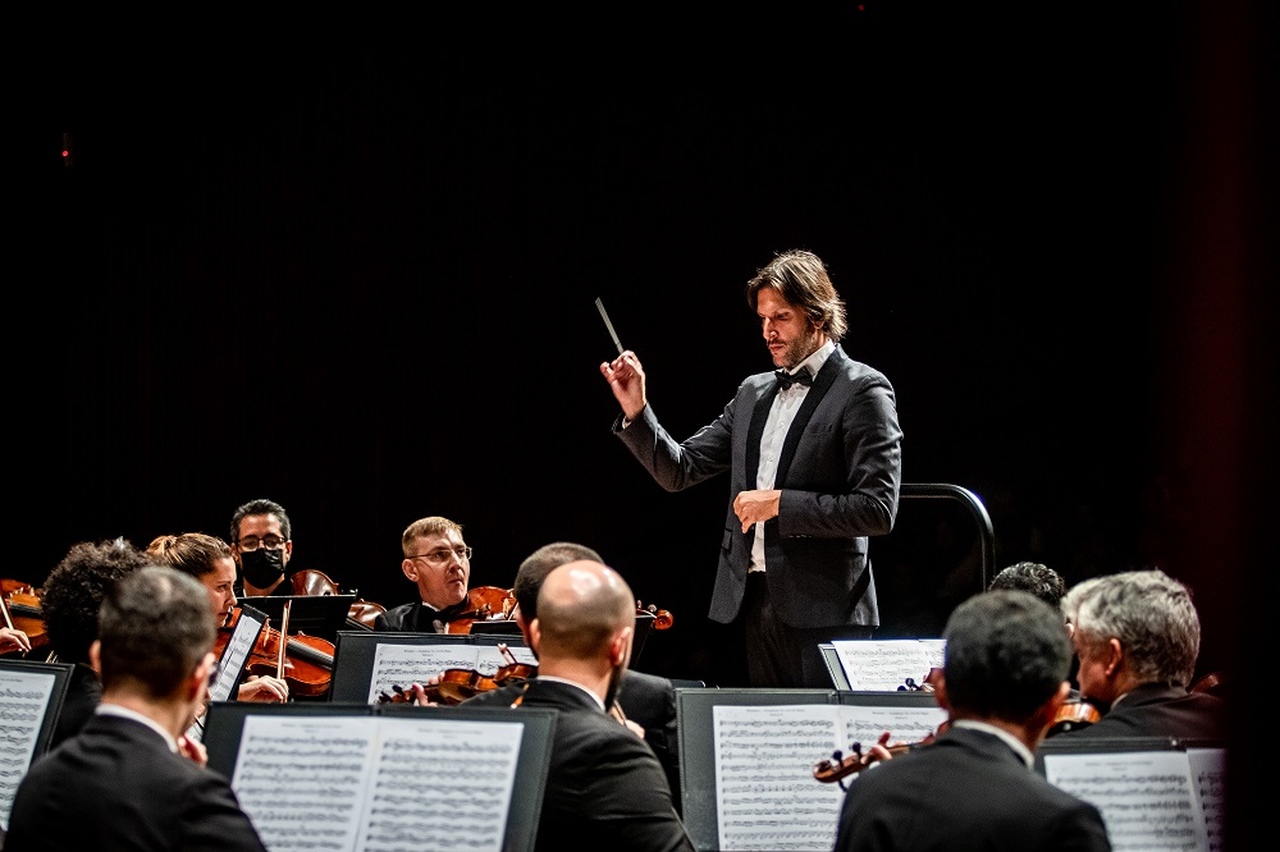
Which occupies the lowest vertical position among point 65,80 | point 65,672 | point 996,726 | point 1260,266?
point 65,672

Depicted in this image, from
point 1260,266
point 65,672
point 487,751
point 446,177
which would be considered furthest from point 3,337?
point 1260,266

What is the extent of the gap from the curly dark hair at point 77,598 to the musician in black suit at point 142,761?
980 millimetres

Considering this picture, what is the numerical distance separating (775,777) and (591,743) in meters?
0.63

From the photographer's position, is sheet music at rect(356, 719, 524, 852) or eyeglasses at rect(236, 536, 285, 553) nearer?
sheet music at rect(356, 719, 524, 852)

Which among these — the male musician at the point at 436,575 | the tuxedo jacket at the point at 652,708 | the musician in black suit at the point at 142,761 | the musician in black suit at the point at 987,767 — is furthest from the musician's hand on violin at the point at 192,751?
the male musician at the point at 436,575

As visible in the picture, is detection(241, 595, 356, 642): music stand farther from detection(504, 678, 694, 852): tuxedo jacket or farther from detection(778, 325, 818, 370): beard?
detection(504, 678, 694, 852): tuxedo jacket

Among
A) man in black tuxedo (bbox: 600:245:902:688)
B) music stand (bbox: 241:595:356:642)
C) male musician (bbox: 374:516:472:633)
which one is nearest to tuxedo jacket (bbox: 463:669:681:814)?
man in black tuxedo (bbox: 600:245:902:688)

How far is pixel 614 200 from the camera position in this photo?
7.14m

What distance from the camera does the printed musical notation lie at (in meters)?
2.32

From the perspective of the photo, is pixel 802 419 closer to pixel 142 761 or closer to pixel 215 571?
pixel 215 571

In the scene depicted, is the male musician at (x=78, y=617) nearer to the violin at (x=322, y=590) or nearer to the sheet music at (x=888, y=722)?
the sheet music at (x=888, y=722)

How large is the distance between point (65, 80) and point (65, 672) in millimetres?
5066

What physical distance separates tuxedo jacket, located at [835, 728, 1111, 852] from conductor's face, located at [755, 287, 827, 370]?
2.10 metres

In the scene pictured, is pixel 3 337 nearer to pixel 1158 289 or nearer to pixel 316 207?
pixel 316 207
